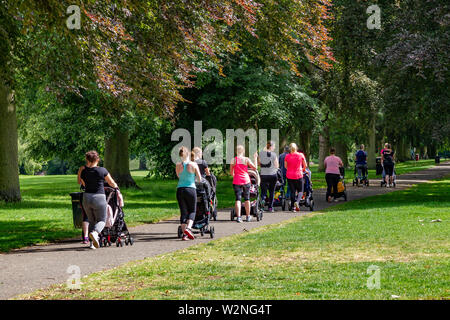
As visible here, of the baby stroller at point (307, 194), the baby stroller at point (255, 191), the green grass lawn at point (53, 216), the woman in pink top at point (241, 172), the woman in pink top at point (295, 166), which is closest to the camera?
the green grass lawn at point (53, 216)

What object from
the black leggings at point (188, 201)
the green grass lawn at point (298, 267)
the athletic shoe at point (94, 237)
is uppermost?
the black leggings at point (188, 201)

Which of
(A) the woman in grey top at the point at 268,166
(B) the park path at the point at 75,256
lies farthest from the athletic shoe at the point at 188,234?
(A) the woman in grey top at the point at 268,166

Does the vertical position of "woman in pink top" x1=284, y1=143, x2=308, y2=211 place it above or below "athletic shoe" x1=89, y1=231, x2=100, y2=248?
above

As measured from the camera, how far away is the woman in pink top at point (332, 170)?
73.8ft

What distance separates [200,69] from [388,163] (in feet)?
51.1

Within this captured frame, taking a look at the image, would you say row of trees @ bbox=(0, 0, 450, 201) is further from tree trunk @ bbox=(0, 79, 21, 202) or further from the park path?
the park path

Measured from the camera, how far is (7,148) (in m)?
22.5

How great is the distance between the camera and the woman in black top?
12227mm

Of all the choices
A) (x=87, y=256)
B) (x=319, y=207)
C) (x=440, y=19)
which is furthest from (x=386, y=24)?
(x=87, y=256)

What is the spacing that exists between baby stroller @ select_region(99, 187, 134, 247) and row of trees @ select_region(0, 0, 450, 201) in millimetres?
2524

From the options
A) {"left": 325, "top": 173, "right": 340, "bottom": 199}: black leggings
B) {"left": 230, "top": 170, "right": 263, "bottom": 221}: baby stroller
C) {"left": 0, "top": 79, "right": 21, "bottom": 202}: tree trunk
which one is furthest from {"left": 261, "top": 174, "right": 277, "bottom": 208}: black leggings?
{"left": 0, "top": 79, "right": 21, "bottom": 202}: tree trunk

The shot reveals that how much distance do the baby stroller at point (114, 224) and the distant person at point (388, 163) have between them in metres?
18.6

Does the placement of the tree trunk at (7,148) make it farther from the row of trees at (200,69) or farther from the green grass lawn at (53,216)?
the green grass lawn at (53,216)
